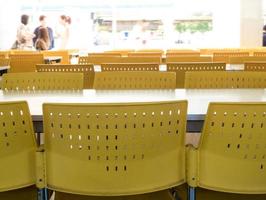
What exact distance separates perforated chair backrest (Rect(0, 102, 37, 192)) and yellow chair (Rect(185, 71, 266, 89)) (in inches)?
55.4

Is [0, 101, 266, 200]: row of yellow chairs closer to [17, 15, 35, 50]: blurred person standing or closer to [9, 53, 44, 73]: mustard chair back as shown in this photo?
[9, 53, 44, 73]: mustard chair back

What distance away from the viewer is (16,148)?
5.03ft

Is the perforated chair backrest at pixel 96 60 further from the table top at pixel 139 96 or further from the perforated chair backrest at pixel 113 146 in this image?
the perforated chair backrest at pixel 113 146

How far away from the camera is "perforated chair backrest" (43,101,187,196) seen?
1419 mm

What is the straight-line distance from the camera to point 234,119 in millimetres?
1453

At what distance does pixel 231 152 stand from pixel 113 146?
1.38 ft

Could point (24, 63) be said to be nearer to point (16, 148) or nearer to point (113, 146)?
point (16, 148)

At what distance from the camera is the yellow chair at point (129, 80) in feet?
9.04

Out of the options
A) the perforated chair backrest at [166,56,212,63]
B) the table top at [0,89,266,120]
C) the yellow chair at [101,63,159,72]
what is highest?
the perforated chair backrest at [166,56,212,63]

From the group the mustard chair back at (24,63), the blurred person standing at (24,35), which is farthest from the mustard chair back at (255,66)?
the blurred person standing at (24,35)

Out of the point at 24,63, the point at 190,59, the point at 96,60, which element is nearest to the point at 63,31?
the point at 24,63

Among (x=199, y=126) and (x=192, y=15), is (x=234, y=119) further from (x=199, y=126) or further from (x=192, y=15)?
(x=192, y=15)

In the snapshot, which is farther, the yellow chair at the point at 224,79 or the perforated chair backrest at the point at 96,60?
the perforated chair backrest at the point at 96,60

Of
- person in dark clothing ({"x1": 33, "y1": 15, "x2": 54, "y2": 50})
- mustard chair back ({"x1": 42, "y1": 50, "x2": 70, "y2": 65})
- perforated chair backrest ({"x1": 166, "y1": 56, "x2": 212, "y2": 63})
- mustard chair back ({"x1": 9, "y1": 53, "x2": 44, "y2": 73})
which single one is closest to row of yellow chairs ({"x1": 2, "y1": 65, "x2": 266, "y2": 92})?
perforated chair backrest ({"x1": 166, "y1": 56, "x2": 212, "y2": 63})
